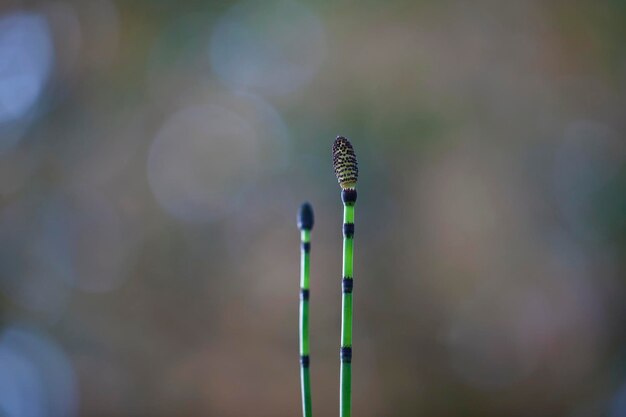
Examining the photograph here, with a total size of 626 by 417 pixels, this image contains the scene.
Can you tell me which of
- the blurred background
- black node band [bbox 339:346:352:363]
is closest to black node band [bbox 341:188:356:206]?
black node band [bbox 339:346:352:363]

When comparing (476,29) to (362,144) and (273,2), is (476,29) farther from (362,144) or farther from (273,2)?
(273,2)

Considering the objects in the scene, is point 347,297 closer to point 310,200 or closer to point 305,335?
point 305,335

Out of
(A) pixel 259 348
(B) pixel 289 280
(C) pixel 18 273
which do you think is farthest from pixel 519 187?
(C) pixel 18 273

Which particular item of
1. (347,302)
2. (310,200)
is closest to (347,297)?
(347,302)

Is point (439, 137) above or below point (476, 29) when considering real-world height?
Answer: below

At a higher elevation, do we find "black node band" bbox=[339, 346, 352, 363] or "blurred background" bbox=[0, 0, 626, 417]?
"blurred background" bbox=[0, 0, 626, 417]

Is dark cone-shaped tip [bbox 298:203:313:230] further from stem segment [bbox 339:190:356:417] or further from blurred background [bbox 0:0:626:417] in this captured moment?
blurred background [bbox 0:0:626:417]
